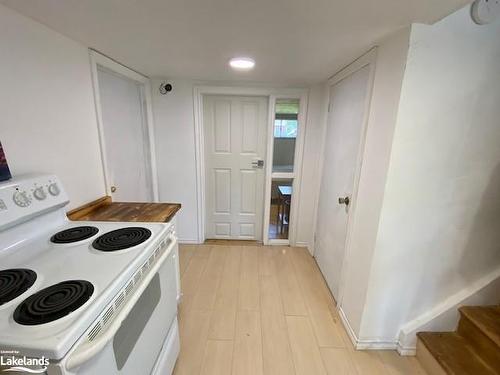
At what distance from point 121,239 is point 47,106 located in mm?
859

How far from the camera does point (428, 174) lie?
1282 millimetres

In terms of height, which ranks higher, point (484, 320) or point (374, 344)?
point (484, 320)

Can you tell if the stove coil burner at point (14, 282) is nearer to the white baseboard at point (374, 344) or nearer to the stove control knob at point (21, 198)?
the stove control knob at point (21, 198)

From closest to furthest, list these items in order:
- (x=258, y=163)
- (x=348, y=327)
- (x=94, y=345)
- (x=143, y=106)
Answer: (x=94, y=345) → (x=348, y=327) → (x=143, y=106) → (x=258, y=163)

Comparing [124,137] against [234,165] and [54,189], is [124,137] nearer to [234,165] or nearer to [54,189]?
[54,189]

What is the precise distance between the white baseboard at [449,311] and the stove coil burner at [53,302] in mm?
1826

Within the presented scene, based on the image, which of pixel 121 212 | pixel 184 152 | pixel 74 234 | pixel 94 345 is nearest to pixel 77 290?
pixel 94 345

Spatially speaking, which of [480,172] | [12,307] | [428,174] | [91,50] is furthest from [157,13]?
[480,172]

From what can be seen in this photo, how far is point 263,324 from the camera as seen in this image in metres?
1.76

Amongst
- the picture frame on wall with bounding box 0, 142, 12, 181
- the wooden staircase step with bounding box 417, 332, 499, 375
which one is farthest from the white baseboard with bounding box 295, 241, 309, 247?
the picture frame on wall with bounding box 0, 142, 12, 181

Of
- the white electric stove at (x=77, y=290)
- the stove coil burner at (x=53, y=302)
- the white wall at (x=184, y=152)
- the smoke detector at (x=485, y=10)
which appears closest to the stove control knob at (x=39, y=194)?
the white electric stove at (x=77, y=290)

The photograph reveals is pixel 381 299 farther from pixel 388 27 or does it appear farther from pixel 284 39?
pixel 284 39

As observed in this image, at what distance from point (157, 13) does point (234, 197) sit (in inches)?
82.7

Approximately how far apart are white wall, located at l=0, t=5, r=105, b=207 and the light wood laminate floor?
1.20 m
